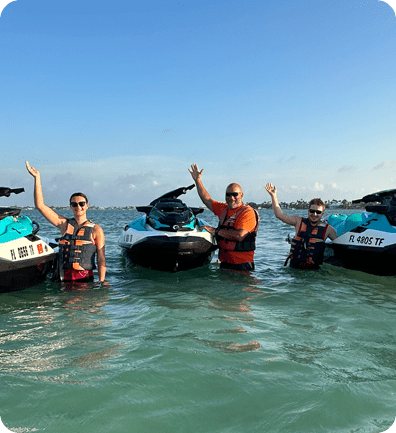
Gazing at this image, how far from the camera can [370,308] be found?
530 centimetres

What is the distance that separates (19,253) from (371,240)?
20.1 ft

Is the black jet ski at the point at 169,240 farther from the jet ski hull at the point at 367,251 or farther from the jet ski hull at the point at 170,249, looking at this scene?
the jet ski hull at the point at 367,251

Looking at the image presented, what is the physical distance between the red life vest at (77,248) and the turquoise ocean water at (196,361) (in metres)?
0.36

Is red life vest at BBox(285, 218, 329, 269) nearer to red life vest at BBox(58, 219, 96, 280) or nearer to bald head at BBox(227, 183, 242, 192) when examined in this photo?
bald head at BBox(227, 183, 242, 192)

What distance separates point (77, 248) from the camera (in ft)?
19.2

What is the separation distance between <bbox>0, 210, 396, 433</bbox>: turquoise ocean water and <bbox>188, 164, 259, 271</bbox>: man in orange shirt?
1142 mm

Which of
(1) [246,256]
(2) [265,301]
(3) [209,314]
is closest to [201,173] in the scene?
(1) [246,256]

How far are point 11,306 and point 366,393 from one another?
447 cm

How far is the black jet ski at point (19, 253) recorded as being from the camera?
559 centimetres

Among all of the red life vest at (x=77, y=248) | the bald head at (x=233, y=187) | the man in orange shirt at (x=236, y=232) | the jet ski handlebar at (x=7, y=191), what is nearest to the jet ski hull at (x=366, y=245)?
the man in orange shirt at (x=236, y=232)

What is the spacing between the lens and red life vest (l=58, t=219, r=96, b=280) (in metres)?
5.88

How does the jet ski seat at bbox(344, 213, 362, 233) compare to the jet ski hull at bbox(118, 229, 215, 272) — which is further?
the jet ski seat at bbox(344, 213, 362, 233)

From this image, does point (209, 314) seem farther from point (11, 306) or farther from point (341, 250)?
point (341, 250)

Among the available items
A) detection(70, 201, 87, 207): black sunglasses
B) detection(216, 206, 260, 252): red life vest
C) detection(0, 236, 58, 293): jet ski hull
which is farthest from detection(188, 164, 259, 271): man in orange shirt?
detection(0, 236, 58, 293): jet ski hull
